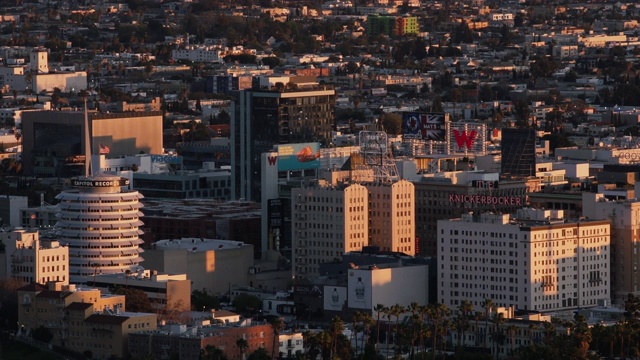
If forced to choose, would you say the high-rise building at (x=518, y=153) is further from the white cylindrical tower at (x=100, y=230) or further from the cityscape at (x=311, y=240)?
the white cylindrical tower at (x=100, y=230)

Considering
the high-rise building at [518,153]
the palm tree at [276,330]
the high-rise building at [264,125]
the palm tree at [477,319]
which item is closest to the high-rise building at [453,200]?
the high-rise building at [518,153]

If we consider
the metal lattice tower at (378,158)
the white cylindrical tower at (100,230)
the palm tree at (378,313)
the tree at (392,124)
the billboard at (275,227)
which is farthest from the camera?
the tree at (392,124)

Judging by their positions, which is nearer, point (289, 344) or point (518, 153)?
point (289, 344)

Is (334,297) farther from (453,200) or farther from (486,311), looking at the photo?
(453,200)

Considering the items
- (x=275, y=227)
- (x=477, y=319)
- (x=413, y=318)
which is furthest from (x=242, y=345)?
(x=275, y=227)

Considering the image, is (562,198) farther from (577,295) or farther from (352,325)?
(352,325)

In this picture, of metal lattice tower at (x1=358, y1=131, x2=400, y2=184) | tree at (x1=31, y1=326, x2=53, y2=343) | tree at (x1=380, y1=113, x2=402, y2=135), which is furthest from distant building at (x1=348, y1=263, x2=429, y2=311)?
tree at (x1=380, y1=113, x2=402, y2=135)
